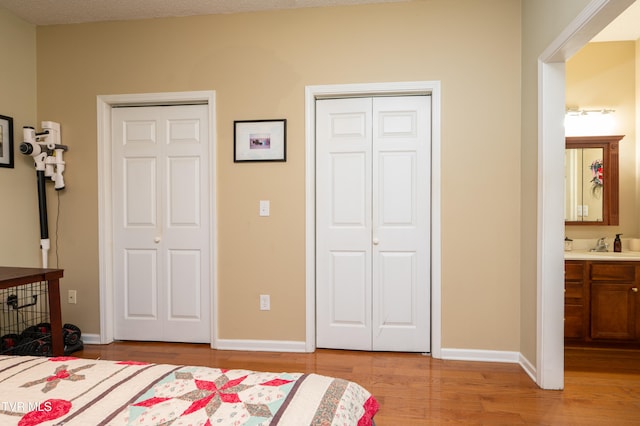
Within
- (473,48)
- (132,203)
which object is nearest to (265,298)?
(132,203)

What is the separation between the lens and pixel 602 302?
3.02m

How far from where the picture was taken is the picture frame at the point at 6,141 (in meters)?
2.94

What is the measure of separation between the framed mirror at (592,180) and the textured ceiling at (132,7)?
2203 mm

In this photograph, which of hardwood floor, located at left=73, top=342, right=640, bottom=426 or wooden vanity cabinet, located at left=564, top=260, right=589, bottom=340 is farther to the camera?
wooden vanity cabinet, located at left=564, top=260, right=589, bottom=340

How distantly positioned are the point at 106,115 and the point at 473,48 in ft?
9.90

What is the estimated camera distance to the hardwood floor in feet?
6.74

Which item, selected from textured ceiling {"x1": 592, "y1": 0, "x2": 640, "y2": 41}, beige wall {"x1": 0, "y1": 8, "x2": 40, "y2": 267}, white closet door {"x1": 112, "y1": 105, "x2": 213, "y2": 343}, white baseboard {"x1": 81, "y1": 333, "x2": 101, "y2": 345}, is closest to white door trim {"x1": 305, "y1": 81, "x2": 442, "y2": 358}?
white closet door {"x1": 112, "y1": 105, "x2": 213, "y2": 343}

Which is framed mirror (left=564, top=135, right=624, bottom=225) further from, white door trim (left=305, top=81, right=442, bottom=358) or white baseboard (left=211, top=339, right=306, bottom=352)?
white baseboard (left=211, top=339, right=306, bottom=352)

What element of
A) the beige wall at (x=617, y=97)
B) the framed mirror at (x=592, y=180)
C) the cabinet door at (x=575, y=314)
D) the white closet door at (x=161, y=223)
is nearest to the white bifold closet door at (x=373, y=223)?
the white closet door at (x=161, y=223)

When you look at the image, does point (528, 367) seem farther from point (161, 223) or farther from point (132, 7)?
point (132, 7)

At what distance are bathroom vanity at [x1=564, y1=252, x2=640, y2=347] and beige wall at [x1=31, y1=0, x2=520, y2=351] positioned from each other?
672 millimetres

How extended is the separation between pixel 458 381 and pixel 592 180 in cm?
230

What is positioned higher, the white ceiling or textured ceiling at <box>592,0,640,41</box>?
the white ceiling

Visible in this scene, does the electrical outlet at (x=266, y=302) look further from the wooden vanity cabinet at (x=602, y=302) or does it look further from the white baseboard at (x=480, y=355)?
the wooden vanity cabinet at (x=602, y=302)
